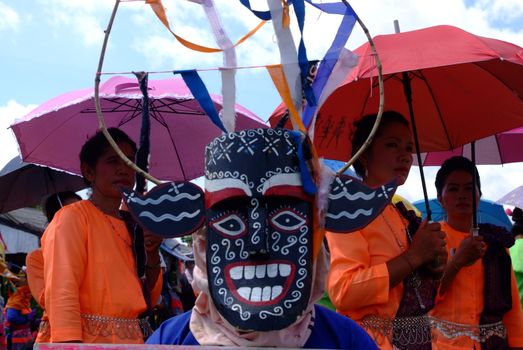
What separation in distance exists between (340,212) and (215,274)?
1.25 feet

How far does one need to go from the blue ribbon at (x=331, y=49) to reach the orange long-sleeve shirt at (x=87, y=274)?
142 centimetres

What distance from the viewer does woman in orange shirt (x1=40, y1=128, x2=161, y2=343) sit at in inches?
123

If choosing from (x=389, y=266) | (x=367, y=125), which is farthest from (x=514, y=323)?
(x=367, y=125)

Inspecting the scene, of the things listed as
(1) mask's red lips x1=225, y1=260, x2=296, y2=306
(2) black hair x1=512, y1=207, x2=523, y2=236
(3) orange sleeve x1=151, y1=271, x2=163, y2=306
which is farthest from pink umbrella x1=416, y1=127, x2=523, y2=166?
(1) mask's red lips x1=225, y1=260, x2=296, y2=306

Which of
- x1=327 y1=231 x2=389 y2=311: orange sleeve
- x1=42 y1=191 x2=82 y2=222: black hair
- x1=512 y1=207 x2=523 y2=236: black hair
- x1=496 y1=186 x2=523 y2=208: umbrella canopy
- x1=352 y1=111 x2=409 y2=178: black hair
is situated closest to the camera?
x1=327 y1=231 x2=389 y2=311: orange sleeve

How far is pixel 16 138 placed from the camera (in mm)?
Answer: 4520

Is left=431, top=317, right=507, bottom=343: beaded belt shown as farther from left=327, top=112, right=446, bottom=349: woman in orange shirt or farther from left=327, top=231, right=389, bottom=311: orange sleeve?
left=327, top=231, right=389, bottom=311: orange sleeve

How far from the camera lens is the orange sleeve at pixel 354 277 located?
2.93 meters

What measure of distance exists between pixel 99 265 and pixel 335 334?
1.44 meters

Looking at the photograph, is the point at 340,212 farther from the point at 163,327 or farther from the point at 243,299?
the point at 163,327

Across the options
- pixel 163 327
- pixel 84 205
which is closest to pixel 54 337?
pixel 84 205

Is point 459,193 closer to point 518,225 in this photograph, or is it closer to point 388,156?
point 388,156

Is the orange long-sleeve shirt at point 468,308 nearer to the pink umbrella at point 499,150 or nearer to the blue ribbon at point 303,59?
the pink umbrella at point 499,150

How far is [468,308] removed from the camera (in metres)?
3.59
